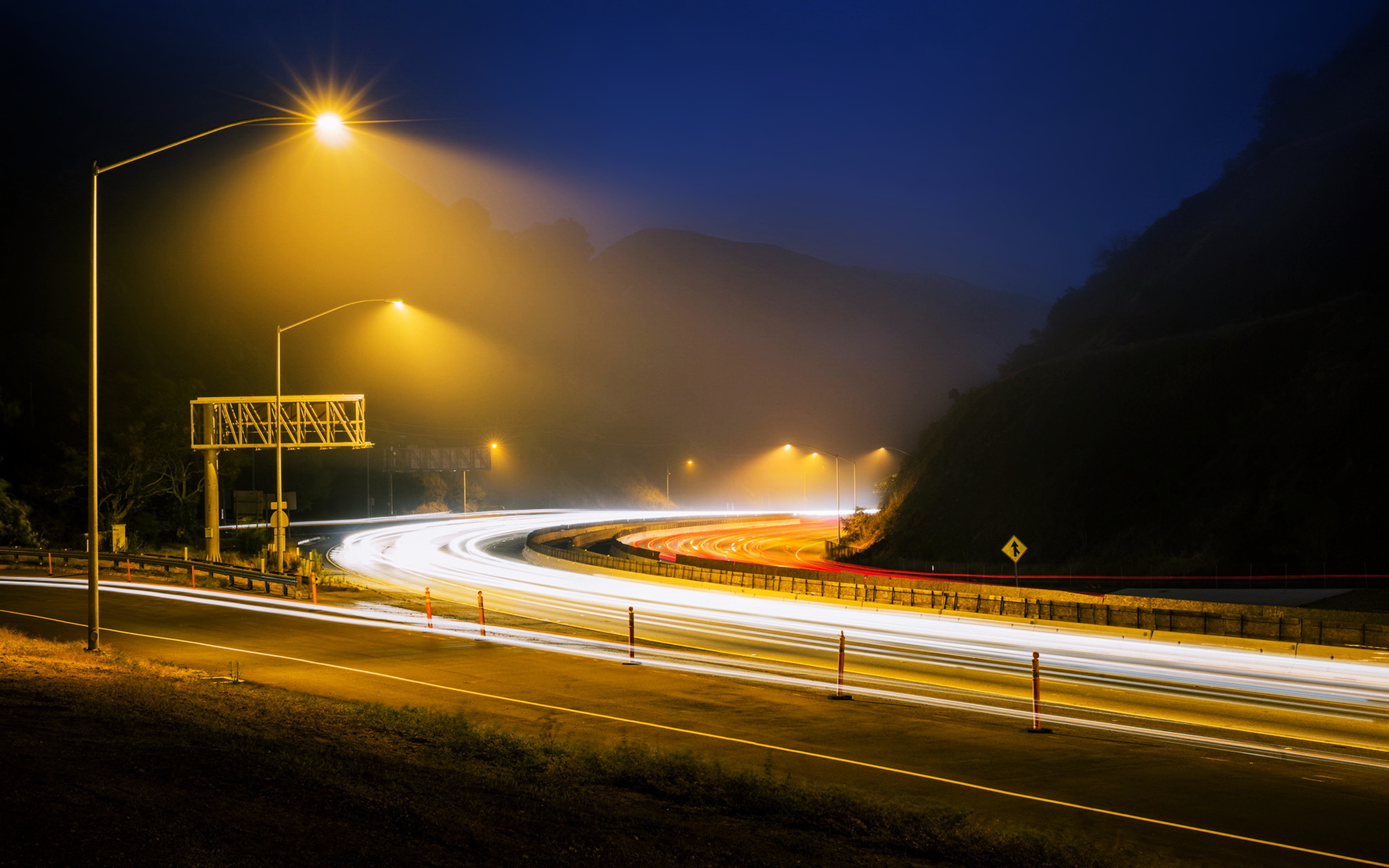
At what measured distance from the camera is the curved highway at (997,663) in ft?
44.5

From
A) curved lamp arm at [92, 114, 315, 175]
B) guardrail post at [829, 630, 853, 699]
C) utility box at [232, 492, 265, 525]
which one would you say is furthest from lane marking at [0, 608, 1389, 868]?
utility box at [232, 492, 265, 525]

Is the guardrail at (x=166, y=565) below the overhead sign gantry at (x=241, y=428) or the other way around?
below

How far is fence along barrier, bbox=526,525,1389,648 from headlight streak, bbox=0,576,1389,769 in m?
9.53

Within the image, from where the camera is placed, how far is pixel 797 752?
38.4ft

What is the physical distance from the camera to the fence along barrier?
20.7 m

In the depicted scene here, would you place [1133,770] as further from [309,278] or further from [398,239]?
[398,239]

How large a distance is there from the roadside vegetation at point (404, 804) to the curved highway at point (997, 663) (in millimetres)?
6111

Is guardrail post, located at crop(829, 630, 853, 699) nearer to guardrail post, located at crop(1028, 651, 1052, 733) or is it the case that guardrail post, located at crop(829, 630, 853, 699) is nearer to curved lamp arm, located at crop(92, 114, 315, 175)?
guardrail post, located at crop(1028, 651, 1052, 733)

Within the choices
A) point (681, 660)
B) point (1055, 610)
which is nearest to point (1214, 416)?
point (1055, 610)

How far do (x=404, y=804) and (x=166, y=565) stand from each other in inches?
1153

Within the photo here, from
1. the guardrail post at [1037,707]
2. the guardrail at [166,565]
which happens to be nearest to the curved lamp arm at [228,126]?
the guardrail post at [1037,707]

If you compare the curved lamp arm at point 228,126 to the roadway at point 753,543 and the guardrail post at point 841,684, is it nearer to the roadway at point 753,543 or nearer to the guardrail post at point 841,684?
the guardrail post at point 841,684

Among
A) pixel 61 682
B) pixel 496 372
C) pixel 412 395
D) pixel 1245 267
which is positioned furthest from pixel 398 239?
pixel 61 682

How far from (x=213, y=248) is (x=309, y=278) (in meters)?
21.0
